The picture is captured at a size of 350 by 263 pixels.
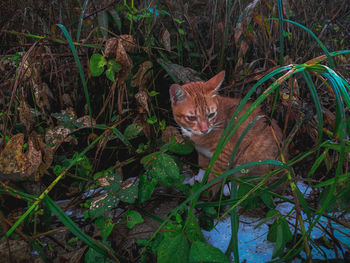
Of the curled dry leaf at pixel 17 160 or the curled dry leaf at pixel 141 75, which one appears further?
the curled dry leaf at pixel 141 75

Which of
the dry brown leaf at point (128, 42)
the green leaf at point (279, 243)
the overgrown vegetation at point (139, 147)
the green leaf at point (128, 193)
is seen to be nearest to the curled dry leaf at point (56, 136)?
the overgrown vegetation at point (139, 147)

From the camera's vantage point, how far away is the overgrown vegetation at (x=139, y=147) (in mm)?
787

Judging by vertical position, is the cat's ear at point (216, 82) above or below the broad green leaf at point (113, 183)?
above

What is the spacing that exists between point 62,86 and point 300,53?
159cm

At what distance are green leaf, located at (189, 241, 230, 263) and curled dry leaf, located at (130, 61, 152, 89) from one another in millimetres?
862

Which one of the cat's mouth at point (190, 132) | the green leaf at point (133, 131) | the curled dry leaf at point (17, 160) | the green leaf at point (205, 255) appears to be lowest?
the cat's mouth at point (190, 132)

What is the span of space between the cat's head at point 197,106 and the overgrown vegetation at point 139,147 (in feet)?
0.30

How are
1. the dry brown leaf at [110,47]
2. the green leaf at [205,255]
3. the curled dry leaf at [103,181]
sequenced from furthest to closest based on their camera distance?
the dry brown leaf at [110,47] → the curled dry leaf at [103,181] → the green leaf at [205,255]

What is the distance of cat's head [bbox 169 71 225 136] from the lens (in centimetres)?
146

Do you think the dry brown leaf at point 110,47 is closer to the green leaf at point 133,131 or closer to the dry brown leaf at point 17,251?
the green leaf at point 133,131

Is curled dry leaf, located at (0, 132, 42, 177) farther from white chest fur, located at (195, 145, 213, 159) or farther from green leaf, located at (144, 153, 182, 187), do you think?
white chest fur, located at (195, 145, 213, 159)

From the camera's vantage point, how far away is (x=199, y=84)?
1501 millimetres

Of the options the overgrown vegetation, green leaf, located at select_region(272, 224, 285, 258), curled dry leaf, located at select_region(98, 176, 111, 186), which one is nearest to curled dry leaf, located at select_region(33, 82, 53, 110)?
the overgrown vegetation

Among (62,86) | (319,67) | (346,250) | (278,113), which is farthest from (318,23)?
(62,86)
